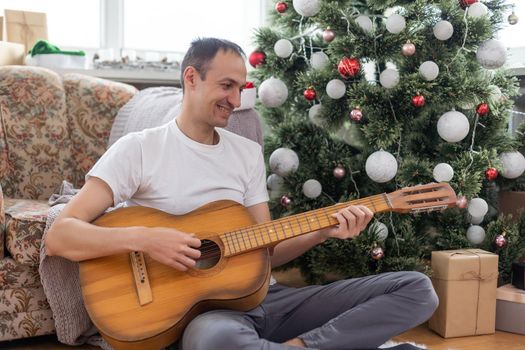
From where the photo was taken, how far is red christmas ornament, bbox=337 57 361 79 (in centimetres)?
233

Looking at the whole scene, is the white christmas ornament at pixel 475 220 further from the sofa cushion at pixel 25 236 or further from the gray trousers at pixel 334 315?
the sofa cushion at pixel 25 236

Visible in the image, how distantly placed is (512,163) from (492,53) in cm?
42

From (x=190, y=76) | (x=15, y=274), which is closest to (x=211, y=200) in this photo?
(x=190, y=76)

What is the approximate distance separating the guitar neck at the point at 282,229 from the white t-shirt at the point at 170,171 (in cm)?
18

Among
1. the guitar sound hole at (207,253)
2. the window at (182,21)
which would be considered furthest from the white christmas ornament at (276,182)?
the window at (182,21)

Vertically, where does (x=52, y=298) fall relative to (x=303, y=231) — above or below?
below

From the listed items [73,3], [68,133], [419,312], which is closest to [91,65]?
[73,3]

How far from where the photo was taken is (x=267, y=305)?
1.74 metres

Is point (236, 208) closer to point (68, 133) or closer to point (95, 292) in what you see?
point (95, 292)

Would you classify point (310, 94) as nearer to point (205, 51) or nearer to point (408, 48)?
point (408, 48)

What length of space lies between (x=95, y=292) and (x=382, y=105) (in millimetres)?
1286

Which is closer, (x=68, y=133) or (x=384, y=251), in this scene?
(x=384, y=251)

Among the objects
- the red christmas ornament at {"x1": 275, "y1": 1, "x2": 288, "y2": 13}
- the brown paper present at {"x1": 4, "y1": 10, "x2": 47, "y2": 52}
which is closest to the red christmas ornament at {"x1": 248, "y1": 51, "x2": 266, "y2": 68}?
the red christmas ornament at {"x1": 275, "y1": 1, "x2": 288, "y2": 13}

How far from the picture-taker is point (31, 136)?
264 centimetres
